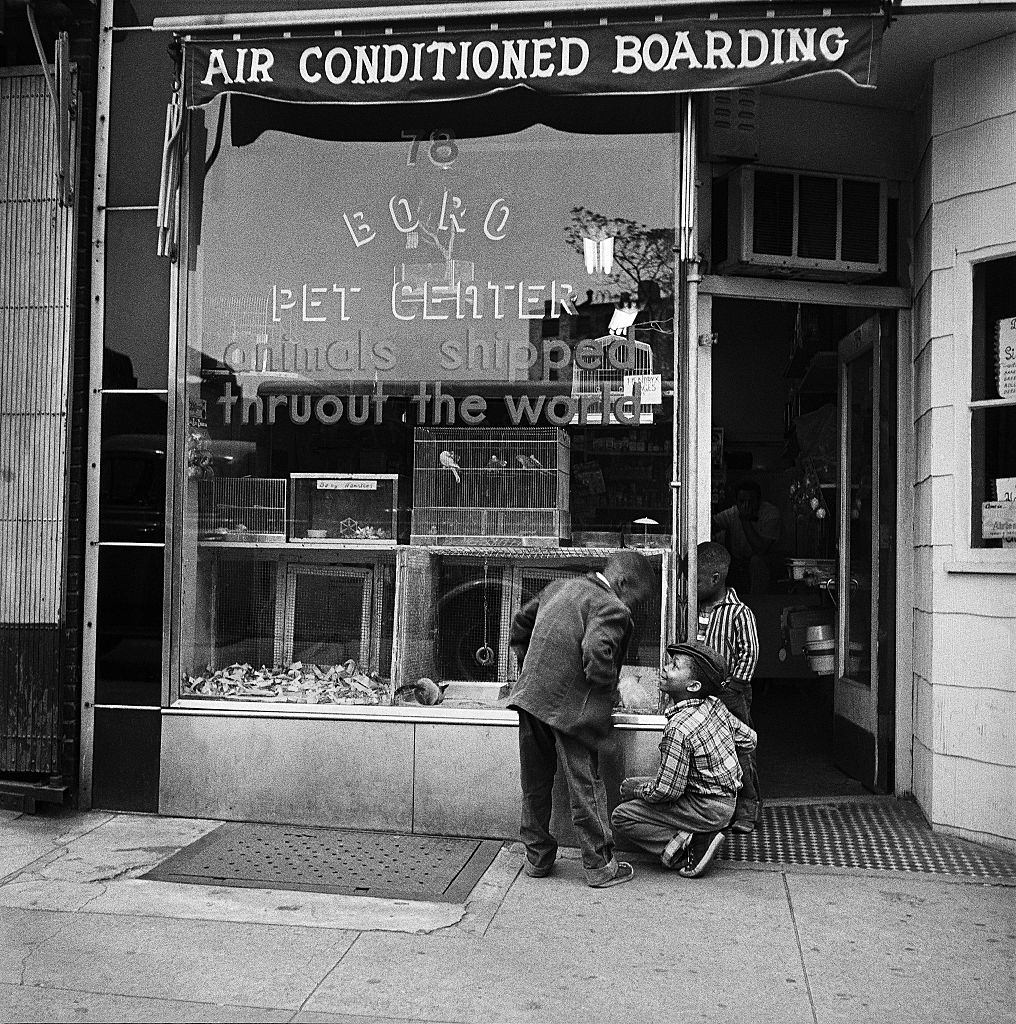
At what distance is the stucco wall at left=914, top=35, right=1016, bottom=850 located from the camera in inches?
240

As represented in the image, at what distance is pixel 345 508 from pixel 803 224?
3.01 metres

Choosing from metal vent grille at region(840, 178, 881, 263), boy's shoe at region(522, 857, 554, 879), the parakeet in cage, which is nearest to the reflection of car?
the parakeet in cage

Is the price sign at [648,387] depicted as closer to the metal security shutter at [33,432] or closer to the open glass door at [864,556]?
the open glass door at [864,556]

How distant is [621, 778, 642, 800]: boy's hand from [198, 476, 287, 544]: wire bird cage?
226cm

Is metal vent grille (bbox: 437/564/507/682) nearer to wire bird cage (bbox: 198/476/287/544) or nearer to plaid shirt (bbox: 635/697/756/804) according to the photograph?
wire bird cage (bbox: 198/476/287/544)

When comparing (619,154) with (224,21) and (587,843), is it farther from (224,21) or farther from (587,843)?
(587,843)

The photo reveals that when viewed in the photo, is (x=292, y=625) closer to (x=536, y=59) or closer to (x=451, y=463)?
(x=451, y=463)

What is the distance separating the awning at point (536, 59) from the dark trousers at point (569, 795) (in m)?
3.11

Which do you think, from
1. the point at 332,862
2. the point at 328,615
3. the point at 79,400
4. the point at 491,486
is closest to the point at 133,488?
the point at 79,400

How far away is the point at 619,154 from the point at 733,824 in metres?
3.54

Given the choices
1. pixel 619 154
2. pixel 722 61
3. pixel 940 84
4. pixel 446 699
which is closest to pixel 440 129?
pixel 619 154

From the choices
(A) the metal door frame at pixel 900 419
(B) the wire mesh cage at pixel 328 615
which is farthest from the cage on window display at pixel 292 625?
(A) the metal door frame at pixel 900 419

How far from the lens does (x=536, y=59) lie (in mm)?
6020

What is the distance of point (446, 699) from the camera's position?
21.2ft
